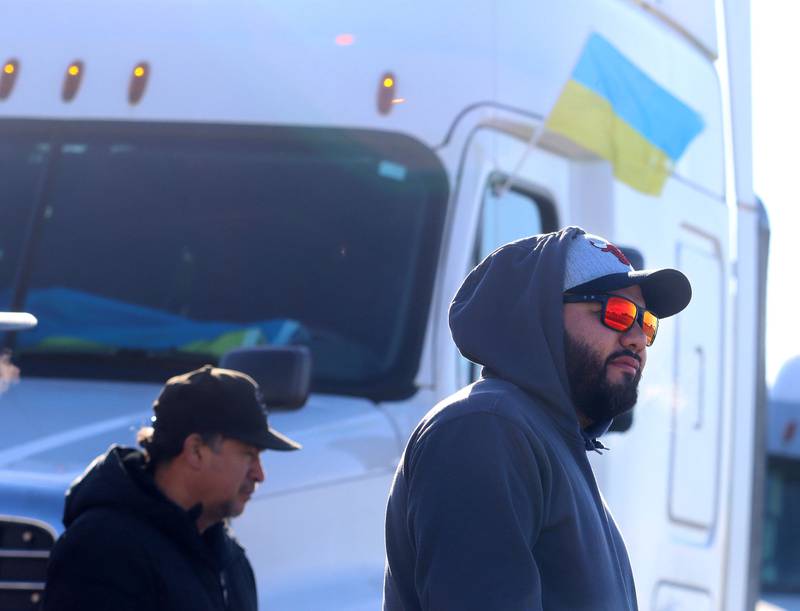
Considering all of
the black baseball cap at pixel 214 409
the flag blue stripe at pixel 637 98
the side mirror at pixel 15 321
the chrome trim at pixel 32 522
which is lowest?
the chrome trim at pixel 32 522

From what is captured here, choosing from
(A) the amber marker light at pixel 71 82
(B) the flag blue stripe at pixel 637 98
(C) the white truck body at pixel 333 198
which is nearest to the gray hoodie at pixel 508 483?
(C) the white truck body at pixel 333 198

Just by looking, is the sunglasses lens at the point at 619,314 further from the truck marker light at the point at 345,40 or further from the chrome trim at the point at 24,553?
the truck marker light at the point at 345,40

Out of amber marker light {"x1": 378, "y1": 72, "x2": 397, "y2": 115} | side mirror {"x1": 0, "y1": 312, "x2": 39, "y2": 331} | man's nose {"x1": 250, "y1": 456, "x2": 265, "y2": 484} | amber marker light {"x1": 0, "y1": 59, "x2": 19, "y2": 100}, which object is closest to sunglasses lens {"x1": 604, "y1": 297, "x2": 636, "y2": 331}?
man's nose {"x1": 250, "y1": 456, "x2": 265, "y2": 484}

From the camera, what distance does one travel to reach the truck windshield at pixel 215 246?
4234 millimetres

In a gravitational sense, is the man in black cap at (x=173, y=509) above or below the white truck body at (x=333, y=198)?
below

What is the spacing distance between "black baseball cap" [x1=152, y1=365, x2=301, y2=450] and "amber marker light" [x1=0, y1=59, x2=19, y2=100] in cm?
164

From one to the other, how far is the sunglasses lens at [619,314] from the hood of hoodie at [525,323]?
0.29 feet

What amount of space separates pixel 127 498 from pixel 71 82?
188 cm

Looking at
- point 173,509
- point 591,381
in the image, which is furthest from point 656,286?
point 173,509

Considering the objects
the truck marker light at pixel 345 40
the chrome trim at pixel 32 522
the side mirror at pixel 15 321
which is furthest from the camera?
the truck marker light at pixel 345 40

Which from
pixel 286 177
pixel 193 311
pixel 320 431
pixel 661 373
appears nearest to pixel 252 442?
pixel 320 431

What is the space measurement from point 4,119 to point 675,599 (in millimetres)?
2724

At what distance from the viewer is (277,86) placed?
4.55 meters

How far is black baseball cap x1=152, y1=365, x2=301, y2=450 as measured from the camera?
11.0 ft
